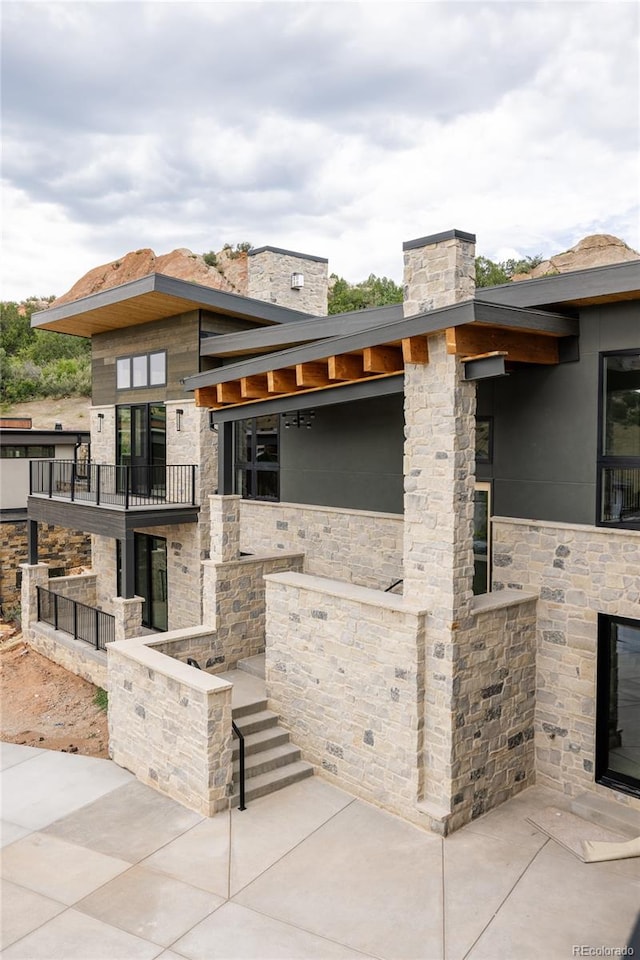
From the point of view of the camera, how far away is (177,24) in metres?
8.78

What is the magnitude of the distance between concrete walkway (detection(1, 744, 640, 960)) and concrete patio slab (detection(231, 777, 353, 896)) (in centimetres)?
2

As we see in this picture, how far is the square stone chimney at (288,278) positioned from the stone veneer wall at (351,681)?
A: 899 centimetres

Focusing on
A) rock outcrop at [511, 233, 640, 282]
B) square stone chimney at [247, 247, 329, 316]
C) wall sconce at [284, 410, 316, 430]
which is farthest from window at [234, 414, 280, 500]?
rock outcrop at [511, 233, 640, 282]

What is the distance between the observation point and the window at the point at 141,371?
13.0m

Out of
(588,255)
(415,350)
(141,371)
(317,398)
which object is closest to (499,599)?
(415,350)

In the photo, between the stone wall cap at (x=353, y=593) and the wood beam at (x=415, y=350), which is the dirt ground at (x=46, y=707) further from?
the wood beam at (x=415, y=350)

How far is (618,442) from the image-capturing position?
664 centimetres

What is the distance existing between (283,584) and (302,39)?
769cm

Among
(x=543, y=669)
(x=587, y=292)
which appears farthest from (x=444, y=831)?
(x=587, y=292)

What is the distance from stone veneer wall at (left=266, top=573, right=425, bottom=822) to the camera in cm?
648

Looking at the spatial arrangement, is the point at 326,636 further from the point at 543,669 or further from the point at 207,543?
the point at 207,543

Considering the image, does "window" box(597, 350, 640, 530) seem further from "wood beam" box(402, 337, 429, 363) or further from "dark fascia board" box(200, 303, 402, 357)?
"dark fascia board" box(200, 303, 402, 357)

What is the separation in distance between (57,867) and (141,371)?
383 inches

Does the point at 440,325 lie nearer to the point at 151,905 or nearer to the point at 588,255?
the point at 151,905
